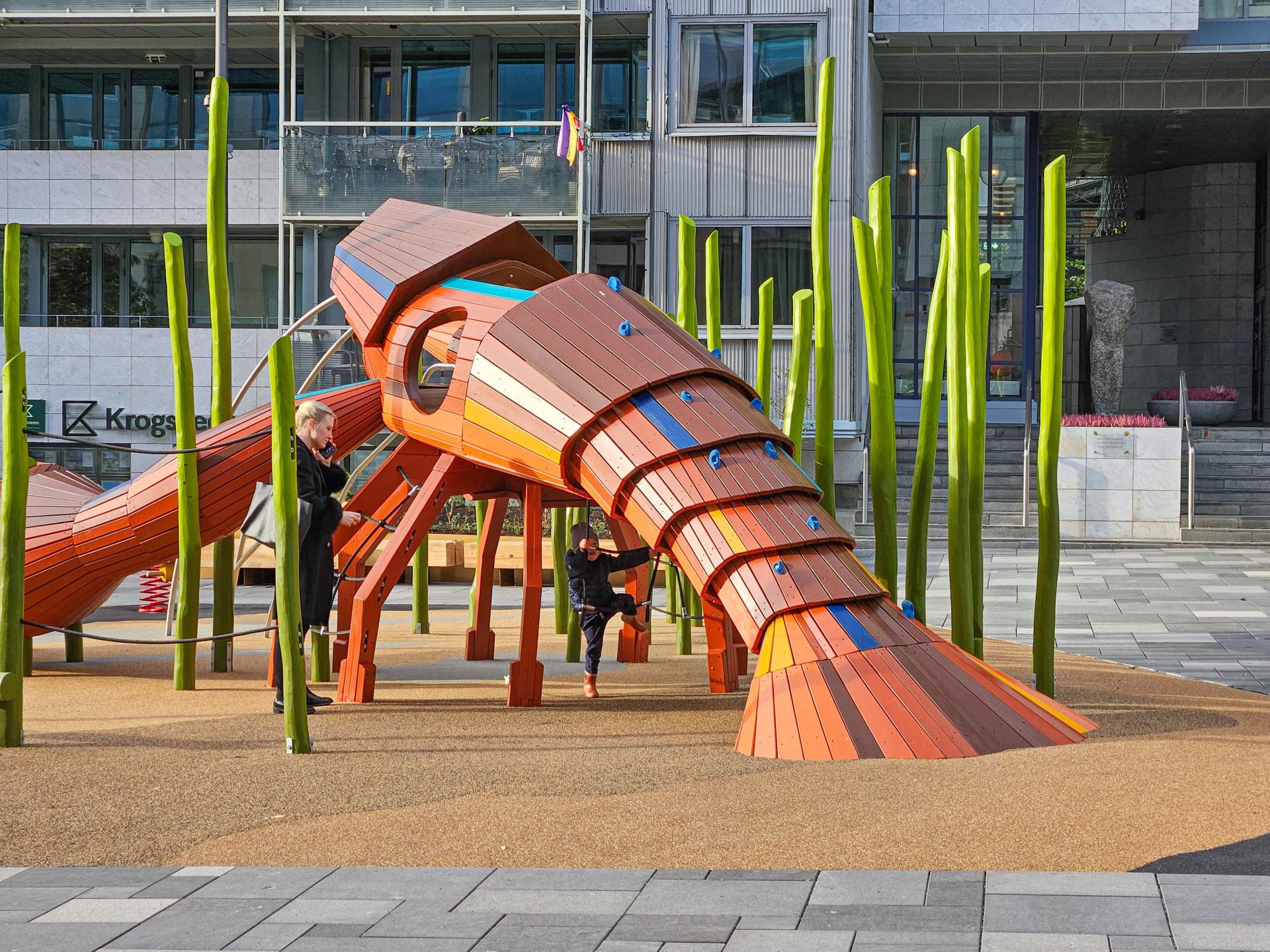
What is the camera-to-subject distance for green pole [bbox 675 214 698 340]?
1021 centimetres

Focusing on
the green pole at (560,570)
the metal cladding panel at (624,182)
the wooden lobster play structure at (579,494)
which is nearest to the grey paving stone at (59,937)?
the wooden lobster play structure at (579,494)

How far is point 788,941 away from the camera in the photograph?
4.16 metres

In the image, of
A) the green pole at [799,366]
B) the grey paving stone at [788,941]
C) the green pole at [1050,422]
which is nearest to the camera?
the grey paving stone at [788,941]

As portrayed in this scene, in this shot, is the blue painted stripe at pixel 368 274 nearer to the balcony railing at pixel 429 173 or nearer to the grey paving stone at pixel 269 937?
the grey paving stone at pixel 269 937

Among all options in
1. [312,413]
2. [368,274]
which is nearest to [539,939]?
[312,413]

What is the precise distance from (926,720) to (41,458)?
2090 centimetres

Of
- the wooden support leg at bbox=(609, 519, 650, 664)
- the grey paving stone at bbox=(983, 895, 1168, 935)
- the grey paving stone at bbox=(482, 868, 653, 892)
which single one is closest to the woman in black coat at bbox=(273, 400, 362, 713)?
the wooden support leg at bbox=(609, 519, 650, 664)

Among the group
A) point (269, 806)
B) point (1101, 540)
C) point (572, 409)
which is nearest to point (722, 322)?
point (1101, 540)

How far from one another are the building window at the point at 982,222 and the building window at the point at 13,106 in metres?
14.6

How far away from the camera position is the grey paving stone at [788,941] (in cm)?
408

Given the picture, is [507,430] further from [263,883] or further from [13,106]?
[13,106]

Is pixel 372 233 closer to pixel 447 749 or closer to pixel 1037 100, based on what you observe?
pixel 447 749

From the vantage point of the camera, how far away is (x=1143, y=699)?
8.55m

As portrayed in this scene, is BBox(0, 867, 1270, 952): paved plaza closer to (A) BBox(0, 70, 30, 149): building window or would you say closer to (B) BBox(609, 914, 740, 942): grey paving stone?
(B) BBox(609, 914, 740, 942): grey paving stone
